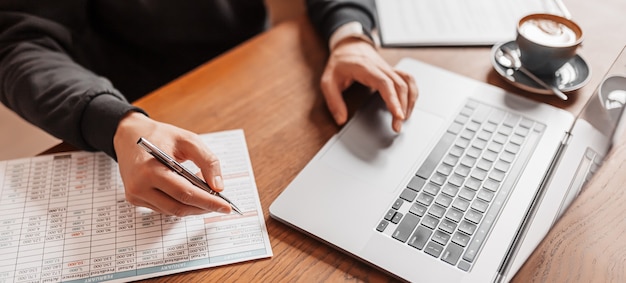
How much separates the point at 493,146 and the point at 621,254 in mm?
221

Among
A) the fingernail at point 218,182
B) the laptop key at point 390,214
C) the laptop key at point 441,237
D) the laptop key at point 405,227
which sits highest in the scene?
the fingernail at point 218,182

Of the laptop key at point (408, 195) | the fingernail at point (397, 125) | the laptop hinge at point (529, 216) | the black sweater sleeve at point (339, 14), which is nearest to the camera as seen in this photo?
the laptop hinge at point (529, 216)

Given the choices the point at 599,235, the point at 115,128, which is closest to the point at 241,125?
the point at 115,128

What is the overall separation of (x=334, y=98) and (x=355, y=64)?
0.07 m

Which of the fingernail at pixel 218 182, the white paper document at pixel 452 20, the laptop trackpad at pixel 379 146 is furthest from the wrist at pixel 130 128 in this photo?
the white paper document at pixel 452 20

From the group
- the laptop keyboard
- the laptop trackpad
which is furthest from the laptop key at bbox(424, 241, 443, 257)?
the laptop trackpad

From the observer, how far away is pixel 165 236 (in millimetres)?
691

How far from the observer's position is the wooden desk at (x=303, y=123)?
65 centimetres

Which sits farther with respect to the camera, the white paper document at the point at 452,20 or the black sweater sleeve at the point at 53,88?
the white paper document at the point at 452,20

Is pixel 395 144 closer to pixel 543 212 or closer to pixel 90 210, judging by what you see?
pixel 543 212

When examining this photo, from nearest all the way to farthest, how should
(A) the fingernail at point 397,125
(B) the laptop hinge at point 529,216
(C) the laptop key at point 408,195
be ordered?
(B) the laptop hinge at point 529,216
(C) the laptop key at point 408,195
(A) the fingernail at point 397,125

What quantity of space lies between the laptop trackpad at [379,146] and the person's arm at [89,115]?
7.5 inches

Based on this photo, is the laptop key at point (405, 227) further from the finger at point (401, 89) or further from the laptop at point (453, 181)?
the finger at point (401, 89)

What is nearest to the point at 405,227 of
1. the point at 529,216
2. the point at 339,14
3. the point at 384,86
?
the point at 529,216
